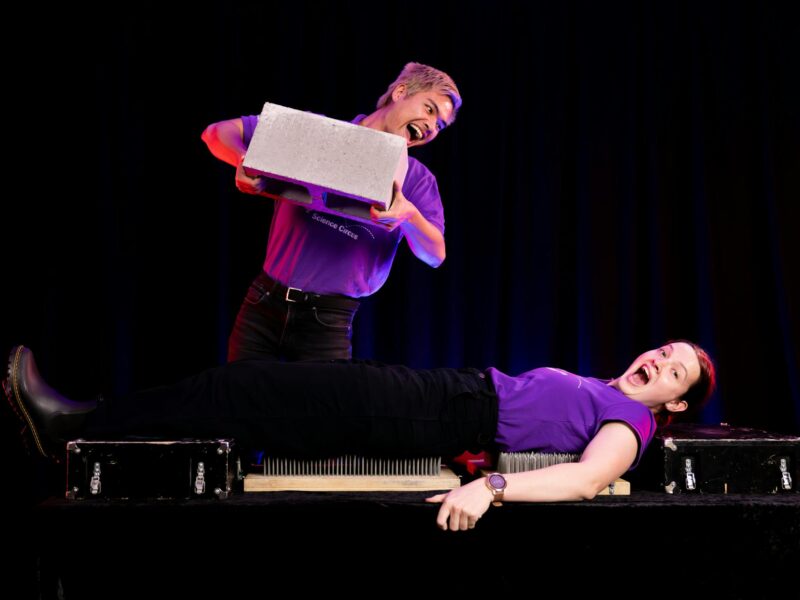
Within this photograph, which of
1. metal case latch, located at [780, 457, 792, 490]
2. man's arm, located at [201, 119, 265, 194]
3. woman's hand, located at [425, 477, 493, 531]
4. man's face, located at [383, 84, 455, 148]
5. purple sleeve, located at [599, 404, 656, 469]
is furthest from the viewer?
man's face, located at [383, 84, 455, 148]

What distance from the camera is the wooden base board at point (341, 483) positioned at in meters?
1.96

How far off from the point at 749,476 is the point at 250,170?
61.8 inches

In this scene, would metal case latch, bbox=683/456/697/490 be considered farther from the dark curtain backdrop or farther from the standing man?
the dark curtain backdrop

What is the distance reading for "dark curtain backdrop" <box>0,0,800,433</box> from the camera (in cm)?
315

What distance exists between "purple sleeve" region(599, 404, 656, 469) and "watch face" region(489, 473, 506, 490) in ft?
1.25

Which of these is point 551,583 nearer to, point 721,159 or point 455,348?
point 455,348

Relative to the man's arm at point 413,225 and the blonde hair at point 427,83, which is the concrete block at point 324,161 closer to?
the man's arm at point 413,225

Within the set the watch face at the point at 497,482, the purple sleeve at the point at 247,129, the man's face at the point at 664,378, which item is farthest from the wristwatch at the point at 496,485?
the purple sleeve at the point at 247,129

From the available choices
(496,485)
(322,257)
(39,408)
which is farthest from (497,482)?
(39,408)

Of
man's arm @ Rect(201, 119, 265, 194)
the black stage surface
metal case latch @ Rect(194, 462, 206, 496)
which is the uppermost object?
man's arm @ Rect(201, 119, 265, 194)

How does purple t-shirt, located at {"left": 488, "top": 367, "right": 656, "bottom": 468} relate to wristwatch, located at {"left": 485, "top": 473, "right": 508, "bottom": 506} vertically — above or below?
above

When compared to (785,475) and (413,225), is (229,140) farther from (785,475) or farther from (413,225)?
(785,475)

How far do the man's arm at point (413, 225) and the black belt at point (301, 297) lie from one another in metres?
0.28

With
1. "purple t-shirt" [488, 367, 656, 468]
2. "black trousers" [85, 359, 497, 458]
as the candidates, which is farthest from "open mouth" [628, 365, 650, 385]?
A: "black trousers" [85, 359, 497, 458]
